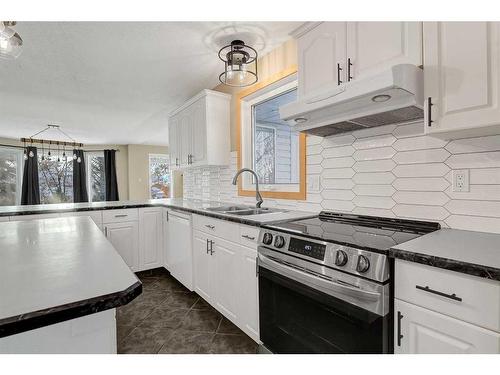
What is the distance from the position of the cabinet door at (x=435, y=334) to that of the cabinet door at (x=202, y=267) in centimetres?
153

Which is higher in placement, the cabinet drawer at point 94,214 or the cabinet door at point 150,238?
the cabinet drawer at point 94,214

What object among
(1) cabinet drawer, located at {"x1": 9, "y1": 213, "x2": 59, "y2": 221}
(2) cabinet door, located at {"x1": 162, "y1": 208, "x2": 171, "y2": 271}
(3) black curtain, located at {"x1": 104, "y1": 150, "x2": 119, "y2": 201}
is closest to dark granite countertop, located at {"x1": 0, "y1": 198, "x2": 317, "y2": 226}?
(1) cabinet drawer, located at {"x1": 9, "y1": 213, "x2": 59, "y2": 221}

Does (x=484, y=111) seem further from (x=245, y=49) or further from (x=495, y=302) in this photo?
(x=245, y=49)

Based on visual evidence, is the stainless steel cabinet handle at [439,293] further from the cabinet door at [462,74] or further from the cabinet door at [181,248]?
the cabinet door at [181,248]

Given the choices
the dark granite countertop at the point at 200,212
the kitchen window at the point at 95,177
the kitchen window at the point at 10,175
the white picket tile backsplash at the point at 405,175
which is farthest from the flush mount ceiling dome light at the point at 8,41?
the kitchen window at the point at 95,177

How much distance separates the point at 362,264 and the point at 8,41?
1.85 meters

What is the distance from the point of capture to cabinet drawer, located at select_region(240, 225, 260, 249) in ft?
5.84

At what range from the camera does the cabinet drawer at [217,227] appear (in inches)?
78.4

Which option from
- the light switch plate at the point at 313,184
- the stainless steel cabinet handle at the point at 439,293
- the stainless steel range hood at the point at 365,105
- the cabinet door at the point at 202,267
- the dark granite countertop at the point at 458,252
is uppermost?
the stainless steel range hood at the point at 365,105

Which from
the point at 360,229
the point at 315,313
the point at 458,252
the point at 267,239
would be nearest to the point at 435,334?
the point at 458,252

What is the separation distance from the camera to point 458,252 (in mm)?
1007

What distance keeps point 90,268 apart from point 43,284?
13 centimetres

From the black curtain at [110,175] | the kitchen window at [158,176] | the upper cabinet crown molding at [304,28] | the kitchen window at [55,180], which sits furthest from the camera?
the kitchen window at [158,176]

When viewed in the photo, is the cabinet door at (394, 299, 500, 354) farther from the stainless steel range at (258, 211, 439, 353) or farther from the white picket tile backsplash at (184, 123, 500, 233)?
the white picket tile backsplash at (184, 123, 500, 233)
